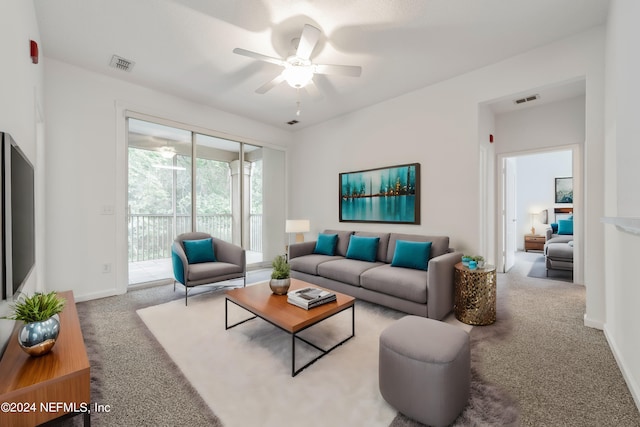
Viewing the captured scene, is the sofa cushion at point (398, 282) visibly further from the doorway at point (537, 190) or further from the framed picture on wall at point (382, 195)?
the doorway at point (537, 190)

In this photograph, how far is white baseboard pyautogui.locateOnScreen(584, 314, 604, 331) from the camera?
8.06ft

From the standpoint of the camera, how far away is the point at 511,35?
8.57 feet

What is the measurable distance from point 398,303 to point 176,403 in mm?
2078

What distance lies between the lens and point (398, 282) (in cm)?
277

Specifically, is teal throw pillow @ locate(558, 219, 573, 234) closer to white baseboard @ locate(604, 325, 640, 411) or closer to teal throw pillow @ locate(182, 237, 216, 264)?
white baseboard @ locate(604, 325, 640, 411)

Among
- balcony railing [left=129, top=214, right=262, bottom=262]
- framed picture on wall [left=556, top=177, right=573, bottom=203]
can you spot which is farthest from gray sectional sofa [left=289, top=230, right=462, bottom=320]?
framed picture on wall [left=556, top=177, right=573, bottom=203]

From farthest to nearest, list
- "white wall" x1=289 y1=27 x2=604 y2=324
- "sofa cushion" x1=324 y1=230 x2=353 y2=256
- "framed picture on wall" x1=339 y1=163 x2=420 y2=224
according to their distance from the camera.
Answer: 1. "sofa cushion" x1=324 y1=230 x2=353 y2=256
2. "framed picture on wall" x1=339 y1=163 x2=420 y2=224
3. "white wall" x1=289 y1=27 x2=604 y2=324

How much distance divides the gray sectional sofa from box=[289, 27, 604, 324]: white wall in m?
0.40

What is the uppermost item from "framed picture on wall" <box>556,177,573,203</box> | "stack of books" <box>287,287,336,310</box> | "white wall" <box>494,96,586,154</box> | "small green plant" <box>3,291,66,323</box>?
"white wall" <box>494,96,586,154</box>

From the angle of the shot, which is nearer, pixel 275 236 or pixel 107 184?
pixel 107 184

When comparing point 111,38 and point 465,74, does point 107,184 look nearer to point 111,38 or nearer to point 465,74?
point 111,38

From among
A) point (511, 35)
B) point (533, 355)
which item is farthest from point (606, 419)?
point (511, 35)

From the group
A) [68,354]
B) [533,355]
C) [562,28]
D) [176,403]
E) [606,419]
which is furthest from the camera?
[562,28]

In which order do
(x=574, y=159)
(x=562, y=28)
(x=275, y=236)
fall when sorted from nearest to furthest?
1. (x=562, y=28)
2. (x=574, y=159)
3. (x=275, y=236)
